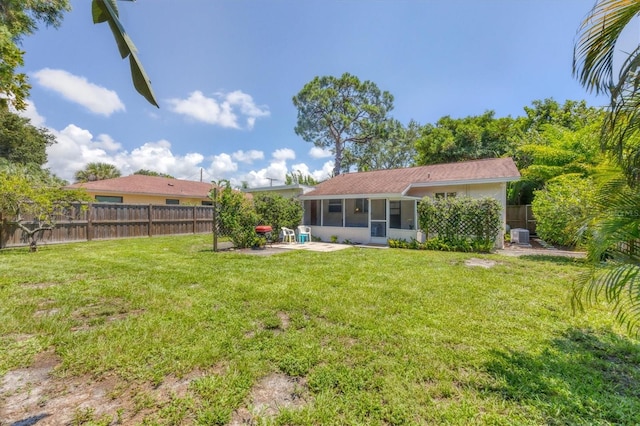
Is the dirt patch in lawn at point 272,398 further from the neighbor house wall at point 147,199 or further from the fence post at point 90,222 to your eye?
the neighbor house wall at point 147,199

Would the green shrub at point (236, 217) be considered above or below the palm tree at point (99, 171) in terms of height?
below

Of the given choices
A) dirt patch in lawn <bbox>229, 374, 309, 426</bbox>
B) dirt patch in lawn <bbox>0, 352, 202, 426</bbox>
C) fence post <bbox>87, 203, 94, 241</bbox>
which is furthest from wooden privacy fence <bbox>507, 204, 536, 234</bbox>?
fence post <bbox>87, 203, 94, 241</bbox>

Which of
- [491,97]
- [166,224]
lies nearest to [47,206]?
[166,224]

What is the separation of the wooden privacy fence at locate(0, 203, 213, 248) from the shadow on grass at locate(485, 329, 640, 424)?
1516 cm

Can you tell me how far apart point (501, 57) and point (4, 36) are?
16.4 meters

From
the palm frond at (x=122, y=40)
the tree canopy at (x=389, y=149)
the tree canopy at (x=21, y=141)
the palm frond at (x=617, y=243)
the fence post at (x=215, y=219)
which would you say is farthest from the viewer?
the tree canopy at (x=389, y=149)

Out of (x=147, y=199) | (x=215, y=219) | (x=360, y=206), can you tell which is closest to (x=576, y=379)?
(x=215, y=219)

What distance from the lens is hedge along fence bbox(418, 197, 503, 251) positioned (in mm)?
10484

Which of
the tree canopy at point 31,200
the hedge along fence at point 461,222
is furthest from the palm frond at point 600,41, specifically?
the tree canopy at point 31,200

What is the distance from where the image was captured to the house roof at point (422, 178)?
39.6 feet

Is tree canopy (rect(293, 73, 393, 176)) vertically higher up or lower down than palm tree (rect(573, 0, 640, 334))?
higher up

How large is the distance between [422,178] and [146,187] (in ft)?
62.1

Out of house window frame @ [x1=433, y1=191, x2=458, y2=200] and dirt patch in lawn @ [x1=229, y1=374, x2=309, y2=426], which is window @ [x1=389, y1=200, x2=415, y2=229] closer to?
house window frame @ [x1=433, y1=191, x2=458, y2=200]

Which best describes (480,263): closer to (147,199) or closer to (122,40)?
(122,40)
